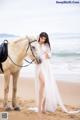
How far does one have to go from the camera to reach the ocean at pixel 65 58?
213 cm

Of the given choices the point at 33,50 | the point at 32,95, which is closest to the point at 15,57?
the point at 33,50

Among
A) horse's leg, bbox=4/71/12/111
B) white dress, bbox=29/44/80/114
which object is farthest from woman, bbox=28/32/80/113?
horse's leg, bbox=4/71/12/111

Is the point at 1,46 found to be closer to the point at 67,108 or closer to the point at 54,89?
the point at 54,89

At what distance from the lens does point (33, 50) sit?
2082mm

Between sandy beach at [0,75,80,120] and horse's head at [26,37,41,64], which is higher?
horse's head at [26,37,41,64]

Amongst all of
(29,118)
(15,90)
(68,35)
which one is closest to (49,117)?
(29,118)

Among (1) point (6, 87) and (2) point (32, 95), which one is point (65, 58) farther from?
(1) point (6, 87)

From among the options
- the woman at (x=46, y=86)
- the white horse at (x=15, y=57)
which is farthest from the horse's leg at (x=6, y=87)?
the woman at (x=46, y=86)

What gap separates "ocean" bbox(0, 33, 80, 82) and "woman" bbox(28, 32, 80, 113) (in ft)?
0.11

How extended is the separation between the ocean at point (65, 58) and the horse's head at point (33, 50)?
60 millimetres

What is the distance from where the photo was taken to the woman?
212 centimetres

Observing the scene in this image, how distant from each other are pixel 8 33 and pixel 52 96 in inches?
19.7

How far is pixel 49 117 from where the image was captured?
6.86ft

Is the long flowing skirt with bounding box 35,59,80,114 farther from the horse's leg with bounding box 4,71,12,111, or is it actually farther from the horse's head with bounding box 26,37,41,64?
the horse's leg with bounding box 4,71,12,111
